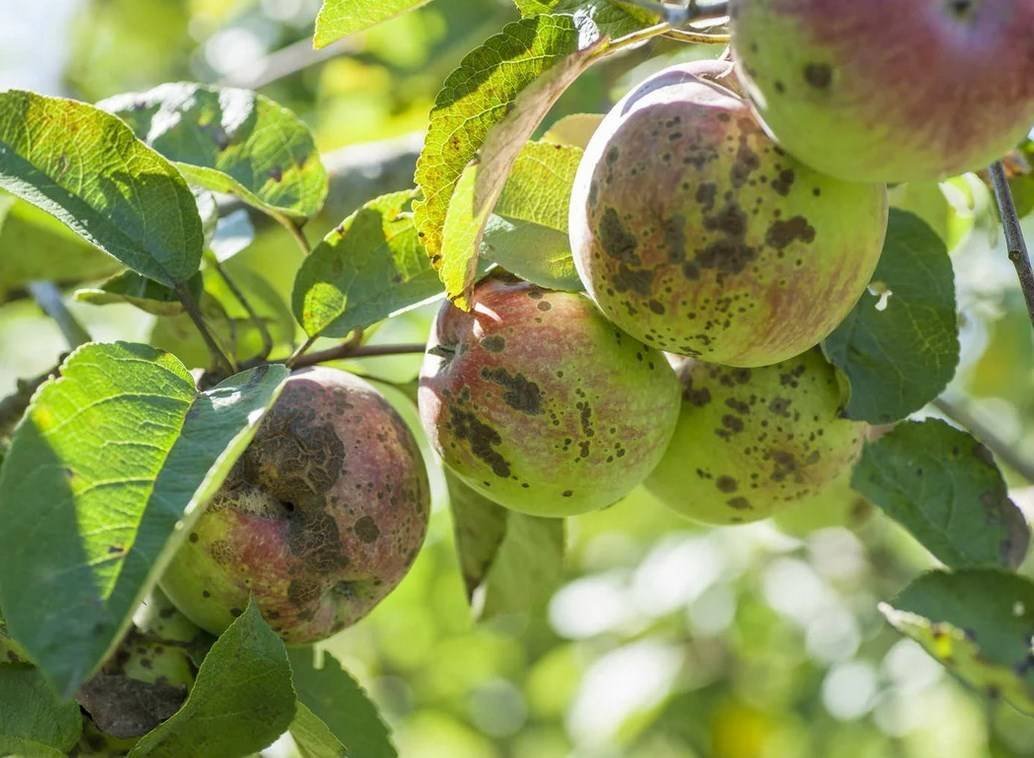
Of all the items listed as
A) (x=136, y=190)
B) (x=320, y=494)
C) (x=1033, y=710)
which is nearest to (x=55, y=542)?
(x=320, y=494)

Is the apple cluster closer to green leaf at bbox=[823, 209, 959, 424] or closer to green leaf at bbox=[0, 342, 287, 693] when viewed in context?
green leaf at bbox=[823, 209, 959, 424]

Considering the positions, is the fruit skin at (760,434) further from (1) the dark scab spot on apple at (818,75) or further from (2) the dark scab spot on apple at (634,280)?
(1) the dark scab spot on apple at (818,75)

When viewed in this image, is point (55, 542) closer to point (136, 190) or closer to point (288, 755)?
point (136, 190)

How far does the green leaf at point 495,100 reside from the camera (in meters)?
1.04

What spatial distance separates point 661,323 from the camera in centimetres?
110

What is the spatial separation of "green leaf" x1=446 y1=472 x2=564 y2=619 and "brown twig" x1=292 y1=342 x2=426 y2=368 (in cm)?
16

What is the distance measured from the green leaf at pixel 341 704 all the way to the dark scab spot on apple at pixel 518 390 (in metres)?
0.43

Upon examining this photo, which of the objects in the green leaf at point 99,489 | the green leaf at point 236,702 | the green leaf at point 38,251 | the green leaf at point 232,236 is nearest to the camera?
the green leaf at point 99,489

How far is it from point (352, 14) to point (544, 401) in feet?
1.32

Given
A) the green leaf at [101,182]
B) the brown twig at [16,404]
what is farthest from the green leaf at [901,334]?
the brown twig at [16,404]

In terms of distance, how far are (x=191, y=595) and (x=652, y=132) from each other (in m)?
0.66

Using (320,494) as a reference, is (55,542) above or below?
above

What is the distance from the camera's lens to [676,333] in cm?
111

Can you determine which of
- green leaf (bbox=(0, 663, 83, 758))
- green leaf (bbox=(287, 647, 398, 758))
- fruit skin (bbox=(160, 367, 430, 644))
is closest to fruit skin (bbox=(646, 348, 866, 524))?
fruit skin (bbox=(160, 367, 430, 644))
